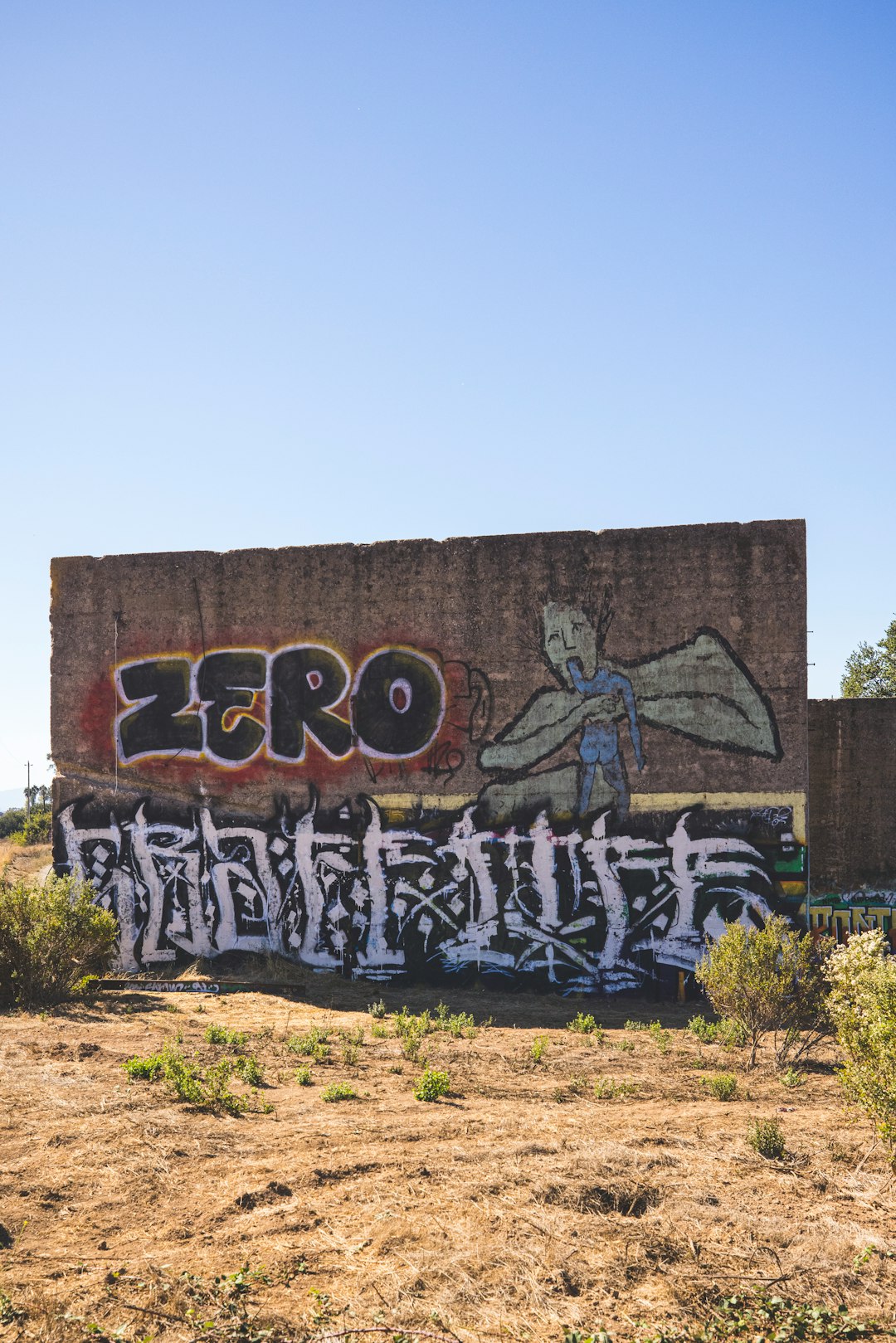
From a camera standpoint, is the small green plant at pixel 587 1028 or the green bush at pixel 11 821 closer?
the small green plant at pixel 587 1028

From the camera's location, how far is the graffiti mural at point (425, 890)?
12.4 m

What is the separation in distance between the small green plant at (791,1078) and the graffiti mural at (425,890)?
3529 mm

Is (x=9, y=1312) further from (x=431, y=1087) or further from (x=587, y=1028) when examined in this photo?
(x=587, y=1028)

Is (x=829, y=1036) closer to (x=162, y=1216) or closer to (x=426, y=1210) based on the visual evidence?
(x=426, y=1210)

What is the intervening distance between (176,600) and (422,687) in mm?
3699

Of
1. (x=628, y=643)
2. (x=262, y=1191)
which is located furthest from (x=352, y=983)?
(x=262, y=1191)

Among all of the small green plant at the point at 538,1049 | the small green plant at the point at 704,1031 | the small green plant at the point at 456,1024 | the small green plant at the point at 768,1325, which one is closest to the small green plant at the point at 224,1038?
the small green plant at the point at 456,1024

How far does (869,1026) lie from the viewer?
6055mm

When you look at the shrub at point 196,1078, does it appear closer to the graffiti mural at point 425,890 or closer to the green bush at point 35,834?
the graffiti mural at point 425,890

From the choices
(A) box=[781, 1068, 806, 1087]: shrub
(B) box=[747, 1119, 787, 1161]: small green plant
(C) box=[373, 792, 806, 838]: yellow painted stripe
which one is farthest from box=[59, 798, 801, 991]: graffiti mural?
(B) box=[747, 1119, 787, 1161]: small green plant

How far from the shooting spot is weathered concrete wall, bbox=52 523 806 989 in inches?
490

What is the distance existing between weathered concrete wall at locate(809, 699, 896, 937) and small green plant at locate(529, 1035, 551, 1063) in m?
7.77

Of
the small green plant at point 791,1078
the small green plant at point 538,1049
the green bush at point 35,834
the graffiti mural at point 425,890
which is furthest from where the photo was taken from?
the green bush at point 35,834

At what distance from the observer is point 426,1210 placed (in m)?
5.34
